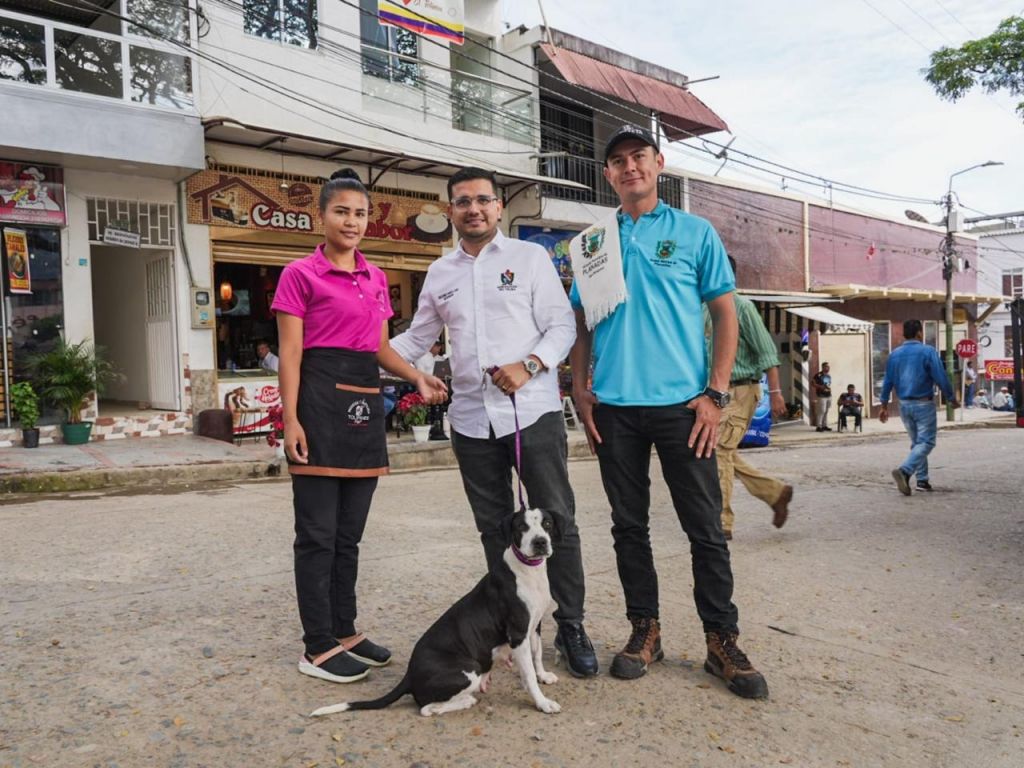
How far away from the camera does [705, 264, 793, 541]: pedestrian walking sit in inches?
236

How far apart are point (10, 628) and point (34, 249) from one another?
930 cm

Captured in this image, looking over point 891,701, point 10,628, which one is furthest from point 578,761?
point 10,628

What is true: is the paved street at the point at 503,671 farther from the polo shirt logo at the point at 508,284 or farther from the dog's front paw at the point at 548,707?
the polo shirt logo at the point at 508,284

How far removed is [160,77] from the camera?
12148 millimetres

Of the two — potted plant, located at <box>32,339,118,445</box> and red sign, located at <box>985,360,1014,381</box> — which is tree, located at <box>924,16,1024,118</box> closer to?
potted plant, located at <box>32,339,118,445</box>

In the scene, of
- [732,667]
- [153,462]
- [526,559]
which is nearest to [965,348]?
[153,462]

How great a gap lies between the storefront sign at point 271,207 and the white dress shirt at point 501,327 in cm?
920

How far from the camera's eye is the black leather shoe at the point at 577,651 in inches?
131

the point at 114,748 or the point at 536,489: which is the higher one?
the point at 536,489

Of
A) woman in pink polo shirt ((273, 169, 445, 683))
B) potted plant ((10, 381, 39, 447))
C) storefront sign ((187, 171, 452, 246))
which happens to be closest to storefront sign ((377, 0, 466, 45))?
storefront sign ((187, 171, 452, 246))

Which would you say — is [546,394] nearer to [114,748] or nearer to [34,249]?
[114,748]

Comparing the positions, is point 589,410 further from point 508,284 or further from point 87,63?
point 87,63

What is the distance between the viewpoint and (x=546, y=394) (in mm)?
3432

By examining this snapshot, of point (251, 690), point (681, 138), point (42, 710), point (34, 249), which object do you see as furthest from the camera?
point (681, 138)
